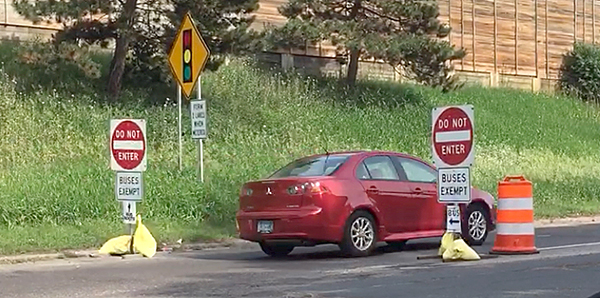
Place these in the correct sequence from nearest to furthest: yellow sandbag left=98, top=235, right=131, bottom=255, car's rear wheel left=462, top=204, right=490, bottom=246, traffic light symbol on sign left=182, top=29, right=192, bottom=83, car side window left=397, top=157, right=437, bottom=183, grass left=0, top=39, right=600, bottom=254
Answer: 1. yellow sandbag left=98, top=235, right=131, bottom=255
2. car side window left=397, top=157, right=437, bottom=183
3. car's rear wheel left=462, top=204, right=490, bottom=246
4. grass left=0, top=39, right=600, bottom=254
5. traffic light symbol on sign left=182, top=29, right=192, bottom=83

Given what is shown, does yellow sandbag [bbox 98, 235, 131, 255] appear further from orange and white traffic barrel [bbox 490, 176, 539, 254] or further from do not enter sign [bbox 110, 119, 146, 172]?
orange and white traffic barrel [bbox 490, 176, 539, 254]

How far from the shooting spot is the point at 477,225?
16219 mm

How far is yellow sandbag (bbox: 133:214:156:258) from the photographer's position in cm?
1525

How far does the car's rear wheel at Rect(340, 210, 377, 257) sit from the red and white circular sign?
148cm

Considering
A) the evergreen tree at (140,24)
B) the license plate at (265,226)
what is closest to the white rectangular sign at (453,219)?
the license plate at (265,226)

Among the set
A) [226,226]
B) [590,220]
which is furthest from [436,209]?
[590,220]

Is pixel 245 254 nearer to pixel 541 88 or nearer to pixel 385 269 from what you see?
pixel 385 269

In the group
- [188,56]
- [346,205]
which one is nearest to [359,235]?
[346,205]

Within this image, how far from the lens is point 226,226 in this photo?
18484mm

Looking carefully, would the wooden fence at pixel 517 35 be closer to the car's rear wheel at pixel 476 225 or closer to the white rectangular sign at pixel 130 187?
the car's rear wheel at pixel 476 225

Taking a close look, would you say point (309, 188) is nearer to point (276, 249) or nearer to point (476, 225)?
point (276, 249)

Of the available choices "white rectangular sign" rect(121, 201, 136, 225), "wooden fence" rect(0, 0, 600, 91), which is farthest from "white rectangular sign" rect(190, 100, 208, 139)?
"wooden fence" rect(0, 0, 600, 91)

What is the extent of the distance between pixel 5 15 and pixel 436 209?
13.6 meters

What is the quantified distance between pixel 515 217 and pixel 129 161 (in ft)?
18.1
